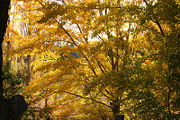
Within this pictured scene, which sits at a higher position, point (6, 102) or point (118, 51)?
point (118, 51)

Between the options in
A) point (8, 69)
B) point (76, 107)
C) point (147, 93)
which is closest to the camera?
point (147, 93)

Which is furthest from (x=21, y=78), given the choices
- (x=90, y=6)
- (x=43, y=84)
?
(x=90, y=6)

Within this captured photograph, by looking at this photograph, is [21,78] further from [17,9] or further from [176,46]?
[176,46]

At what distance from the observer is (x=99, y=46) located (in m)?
3.87

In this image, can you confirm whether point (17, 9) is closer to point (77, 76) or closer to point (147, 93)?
point (77, 76)

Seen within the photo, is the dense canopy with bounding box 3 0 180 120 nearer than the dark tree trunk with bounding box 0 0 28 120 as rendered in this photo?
Yes

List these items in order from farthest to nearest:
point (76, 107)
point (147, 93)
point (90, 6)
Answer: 1. point (76, 107)
2. point (90, 6)
3. point (147, 93)

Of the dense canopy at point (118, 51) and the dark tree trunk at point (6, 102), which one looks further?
the dark tree trunk at point (6, 102)

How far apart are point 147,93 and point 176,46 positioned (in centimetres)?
89

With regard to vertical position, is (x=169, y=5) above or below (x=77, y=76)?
above

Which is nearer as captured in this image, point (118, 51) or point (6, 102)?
point (6, 102)

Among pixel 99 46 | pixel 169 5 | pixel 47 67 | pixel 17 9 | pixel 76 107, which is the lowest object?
pixel 76 107

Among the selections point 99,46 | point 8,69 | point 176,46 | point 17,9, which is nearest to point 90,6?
point 99,46

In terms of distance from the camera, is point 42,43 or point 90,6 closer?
point 90,6
